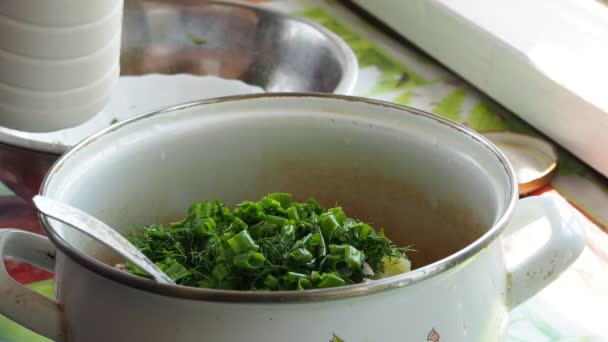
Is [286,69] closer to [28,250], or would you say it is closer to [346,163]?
[346,163]

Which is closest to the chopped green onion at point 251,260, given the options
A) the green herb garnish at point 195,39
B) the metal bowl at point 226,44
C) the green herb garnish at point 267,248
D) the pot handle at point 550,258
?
the green herb garnish at point 267,248

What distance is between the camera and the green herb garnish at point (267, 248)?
0.39 meters

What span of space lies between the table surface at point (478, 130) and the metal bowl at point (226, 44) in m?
0.08

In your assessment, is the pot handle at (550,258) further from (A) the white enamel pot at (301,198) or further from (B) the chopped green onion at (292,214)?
Answer: (B) the chopped green onion at (292,214)

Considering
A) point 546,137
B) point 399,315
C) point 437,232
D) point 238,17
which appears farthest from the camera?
point 238,17

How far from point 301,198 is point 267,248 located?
0.13m

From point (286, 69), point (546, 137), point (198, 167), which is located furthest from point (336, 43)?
point (198, 167)

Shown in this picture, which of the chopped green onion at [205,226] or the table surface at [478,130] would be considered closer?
the chopped green onion at [205,226]

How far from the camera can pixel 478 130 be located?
0.79m

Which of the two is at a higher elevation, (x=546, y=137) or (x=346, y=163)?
(x=346, y=163)

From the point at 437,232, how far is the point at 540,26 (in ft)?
1.37

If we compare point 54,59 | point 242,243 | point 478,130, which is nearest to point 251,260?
point 242,243

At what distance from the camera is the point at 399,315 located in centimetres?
34

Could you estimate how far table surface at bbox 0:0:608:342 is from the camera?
0.57m
